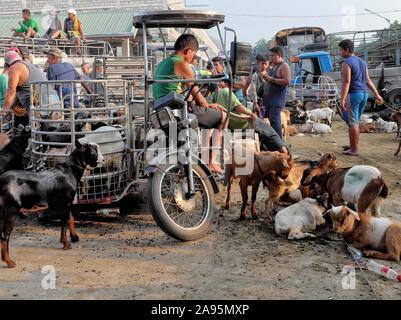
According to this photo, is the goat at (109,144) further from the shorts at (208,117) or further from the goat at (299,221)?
the goat at (299,221)

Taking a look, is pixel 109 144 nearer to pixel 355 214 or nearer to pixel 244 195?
pixel 244 195

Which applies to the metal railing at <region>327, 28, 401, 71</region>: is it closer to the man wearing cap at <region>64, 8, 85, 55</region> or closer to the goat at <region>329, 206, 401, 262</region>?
the man wearing cap at <region>64, 8, 85, 55</region>

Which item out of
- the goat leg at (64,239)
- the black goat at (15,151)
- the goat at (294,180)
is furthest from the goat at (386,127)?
the goat leg at (64,239)

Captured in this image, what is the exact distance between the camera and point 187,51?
5.40m

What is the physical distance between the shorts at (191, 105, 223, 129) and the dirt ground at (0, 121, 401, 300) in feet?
3.86

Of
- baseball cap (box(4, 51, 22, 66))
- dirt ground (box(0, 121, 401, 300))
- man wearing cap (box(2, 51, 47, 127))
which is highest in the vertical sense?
baseball cap (box(4, 51, 22, 66))

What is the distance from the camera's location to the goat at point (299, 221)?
488cm

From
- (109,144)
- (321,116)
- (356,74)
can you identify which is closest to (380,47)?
(321,116)

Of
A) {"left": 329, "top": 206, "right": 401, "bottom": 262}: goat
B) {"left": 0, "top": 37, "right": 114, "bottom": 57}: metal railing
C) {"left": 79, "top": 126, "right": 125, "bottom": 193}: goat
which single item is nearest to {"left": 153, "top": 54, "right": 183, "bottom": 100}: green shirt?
{"left": 79, "top": 126, "right": 125, "bottom": 193}: goat

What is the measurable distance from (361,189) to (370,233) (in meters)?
0.70

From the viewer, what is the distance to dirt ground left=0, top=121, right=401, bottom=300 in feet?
12.0

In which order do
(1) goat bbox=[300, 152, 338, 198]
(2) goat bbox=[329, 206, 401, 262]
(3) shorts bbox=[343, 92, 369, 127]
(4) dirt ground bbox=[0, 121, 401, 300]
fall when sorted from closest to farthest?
(4) dirt ground bbox=[0, 121, 401, 300]
(2) goat bbox=[329, 206, 401, 262]
(1) goat bbox=[300, 152, 338, 198]
(3) shorts bbox=[343, 92, 369, 127]
